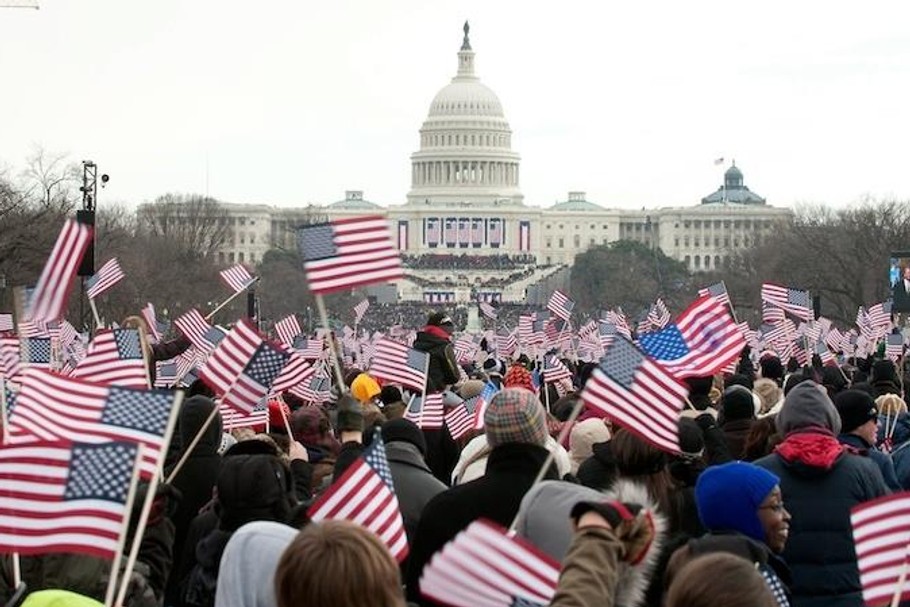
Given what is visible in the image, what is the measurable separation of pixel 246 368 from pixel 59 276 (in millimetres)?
1726

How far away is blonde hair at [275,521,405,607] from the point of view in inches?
223

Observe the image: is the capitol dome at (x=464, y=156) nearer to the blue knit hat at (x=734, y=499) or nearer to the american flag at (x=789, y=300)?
the american flag at (x=789, y=300)

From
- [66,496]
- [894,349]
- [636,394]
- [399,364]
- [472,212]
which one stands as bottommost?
[472,212]

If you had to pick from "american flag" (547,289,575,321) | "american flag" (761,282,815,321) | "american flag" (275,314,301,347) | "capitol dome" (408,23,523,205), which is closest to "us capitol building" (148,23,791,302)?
"capitol dome" (408,23,523,205)

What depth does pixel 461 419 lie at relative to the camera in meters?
15.4

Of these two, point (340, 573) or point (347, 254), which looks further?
point (347, 254)

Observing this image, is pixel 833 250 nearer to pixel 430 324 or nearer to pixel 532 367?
pixel 532 367

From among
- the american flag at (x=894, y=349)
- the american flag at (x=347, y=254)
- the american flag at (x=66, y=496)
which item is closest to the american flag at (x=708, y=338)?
the american flag at (x=347, y=254)

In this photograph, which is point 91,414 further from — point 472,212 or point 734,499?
point 472,212

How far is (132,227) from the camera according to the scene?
107938mm

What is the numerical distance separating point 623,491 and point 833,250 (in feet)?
259

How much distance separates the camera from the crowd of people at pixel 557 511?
5.80 metres

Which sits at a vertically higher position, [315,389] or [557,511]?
[557,511]

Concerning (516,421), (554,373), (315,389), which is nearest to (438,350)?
(554,373)
